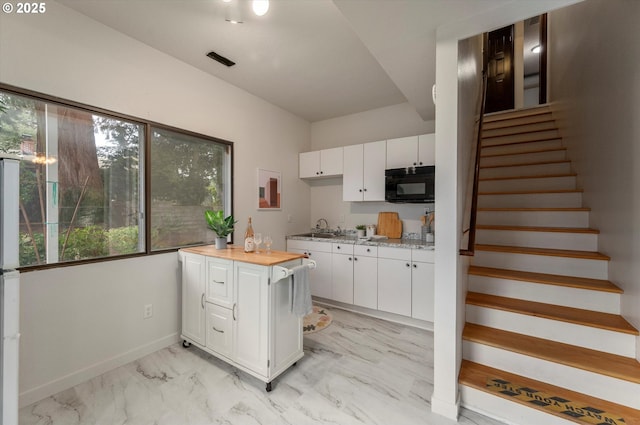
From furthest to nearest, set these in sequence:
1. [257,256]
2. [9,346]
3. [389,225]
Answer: [389,225] → [257,256] → [9,346]

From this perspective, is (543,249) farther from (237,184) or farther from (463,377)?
(237,184)

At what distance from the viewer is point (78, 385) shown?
199cm

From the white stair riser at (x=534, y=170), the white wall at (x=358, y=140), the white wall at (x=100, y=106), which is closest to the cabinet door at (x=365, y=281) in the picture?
the white wall at (x=358, y=140)

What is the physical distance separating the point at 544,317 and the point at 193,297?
281 cm

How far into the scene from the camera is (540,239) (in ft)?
7.75

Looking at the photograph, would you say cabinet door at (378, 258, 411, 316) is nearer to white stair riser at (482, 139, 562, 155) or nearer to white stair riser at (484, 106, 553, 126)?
white stair riser at (482, 139, 562, 155)

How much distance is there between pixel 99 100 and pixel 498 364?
3.64 m

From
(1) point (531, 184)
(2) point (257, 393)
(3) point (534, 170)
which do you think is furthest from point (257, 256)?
(3) point (534, 170)

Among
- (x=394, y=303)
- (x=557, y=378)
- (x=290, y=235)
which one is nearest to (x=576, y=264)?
(x=557, y=378)

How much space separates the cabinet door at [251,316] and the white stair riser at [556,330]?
1633 mm

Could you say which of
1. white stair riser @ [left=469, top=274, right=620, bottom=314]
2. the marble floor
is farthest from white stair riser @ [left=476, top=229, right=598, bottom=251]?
the marble floor

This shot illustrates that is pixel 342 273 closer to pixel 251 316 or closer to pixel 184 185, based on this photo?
pixel 251 316

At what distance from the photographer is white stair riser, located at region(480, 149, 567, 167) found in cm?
307

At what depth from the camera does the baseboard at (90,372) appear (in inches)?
71.2
